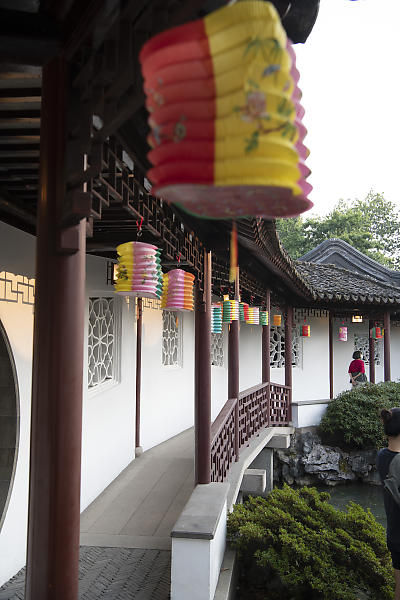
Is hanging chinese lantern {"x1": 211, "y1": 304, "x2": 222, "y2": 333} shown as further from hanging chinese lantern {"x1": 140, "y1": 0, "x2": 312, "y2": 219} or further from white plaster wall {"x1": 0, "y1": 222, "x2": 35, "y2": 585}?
hanging chinese lantern {"x1": 140, "y1": 0, "x2": 312, "y2": 219}

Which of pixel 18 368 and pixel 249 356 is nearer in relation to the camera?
pixel 18 368

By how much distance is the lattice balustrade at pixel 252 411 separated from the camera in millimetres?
8383

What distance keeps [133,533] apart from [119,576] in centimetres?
85

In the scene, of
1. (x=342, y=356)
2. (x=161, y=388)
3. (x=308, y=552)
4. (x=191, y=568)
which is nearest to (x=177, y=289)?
(x=191, y=568)

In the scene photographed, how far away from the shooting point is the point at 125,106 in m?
1.67

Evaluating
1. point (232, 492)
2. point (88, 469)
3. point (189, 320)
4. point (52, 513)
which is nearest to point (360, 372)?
point (189, 320)

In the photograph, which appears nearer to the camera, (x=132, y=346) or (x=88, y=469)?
(x=88, y=469)

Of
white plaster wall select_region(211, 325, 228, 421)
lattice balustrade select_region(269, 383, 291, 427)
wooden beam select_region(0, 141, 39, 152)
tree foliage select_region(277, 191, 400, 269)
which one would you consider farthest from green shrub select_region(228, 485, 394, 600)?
tree foliage select_region(277, 191, 400, 269)

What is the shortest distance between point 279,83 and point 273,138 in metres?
0.14

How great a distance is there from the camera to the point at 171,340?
387 inches

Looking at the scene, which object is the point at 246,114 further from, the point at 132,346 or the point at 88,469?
the point at 132,346

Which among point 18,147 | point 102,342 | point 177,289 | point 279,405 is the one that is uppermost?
point 18,147

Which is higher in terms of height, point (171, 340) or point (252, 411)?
point (171, 340)

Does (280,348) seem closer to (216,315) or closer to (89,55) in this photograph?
(216,315)
